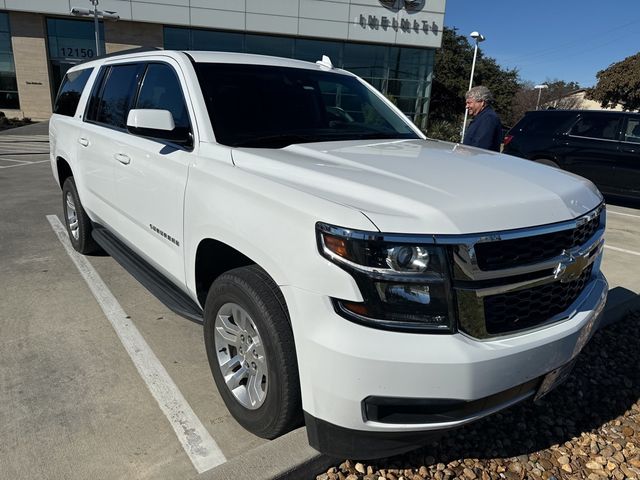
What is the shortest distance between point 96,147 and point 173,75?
51.7 inches

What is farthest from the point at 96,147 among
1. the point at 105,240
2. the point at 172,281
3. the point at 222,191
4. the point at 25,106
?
the point at 25,106

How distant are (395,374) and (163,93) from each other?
8.19 ft

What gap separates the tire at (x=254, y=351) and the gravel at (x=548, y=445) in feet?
1.35

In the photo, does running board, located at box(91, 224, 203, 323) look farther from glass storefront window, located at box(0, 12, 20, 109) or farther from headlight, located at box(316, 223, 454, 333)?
glass storefront window, located at box(0, 12, 20, 109)

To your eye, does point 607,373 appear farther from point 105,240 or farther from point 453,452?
point 105,240

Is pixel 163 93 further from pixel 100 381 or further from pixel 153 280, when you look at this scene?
pixel 100 381

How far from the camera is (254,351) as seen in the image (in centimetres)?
240

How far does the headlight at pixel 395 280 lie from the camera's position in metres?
1.82

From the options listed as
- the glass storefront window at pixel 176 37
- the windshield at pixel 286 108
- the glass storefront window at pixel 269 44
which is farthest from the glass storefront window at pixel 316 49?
the windshield at pixel 286 108

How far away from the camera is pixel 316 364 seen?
192 centimetres

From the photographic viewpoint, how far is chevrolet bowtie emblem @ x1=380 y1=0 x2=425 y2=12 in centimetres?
2723

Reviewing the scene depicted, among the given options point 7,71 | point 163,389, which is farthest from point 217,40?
point 163,389

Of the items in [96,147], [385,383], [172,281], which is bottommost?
[172,281]

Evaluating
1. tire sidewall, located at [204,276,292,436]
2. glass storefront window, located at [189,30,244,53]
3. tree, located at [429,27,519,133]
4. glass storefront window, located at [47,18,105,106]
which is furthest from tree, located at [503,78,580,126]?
tire sidewall, located at [204,276,292,436]
